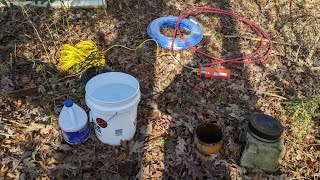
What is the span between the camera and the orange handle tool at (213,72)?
182 inches

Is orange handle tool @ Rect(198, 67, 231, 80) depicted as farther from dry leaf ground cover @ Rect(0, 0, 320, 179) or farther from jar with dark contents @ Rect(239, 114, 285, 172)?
jar with dark contents @ Rect(239, 114, 285, 172)

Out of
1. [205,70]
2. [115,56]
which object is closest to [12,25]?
[115,56]

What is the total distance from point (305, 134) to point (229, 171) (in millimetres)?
1326

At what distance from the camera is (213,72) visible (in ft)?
15.1

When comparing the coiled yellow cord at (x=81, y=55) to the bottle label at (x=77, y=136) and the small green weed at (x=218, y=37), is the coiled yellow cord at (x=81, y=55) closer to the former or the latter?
the bottle label at (x=77, y=136)

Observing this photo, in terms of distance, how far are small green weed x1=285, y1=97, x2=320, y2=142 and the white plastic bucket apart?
7.51 feet

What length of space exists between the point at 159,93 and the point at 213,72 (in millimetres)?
975

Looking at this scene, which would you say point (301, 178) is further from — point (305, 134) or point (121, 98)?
point (121, 98)

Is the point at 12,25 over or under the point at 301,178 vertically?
over

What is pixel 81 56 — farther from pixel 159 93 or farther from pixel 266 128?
pixel 266 128

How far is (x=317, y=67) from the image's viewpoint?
5.06 m

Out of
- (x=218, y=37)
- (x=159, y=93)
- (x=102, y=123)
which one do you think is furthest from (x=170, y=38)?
(x=102, y=123)

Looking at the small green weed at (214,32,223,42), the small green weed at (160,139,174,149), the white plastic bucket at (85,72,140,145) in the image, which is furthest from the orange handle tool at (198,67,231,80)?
the white plastic bucket at (85,72,140,145)

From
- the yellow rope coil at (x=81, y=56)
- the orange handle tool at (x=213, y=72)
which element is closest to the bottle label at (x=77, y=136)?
the yellow rope coil at (x=81, y=56)
